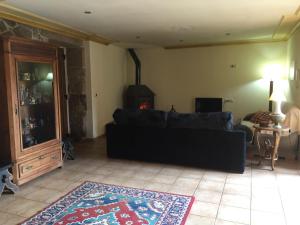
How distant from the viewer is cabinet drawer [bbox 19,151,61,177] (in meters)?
3.21

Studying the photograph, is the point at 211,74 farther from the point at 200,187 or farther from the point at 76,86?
the point at 200,187

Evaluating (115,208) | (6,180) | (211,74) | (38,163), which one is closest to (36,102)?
(38,163)

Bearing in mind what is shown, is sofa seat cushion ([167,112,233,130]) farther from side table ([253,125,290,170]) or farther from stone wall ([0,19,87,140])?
stone wall ([0,19,87,140])

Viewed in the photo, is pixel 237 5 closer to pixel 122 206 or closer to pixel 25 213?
pixel 122 206

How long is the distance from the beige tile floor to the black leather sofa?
0.16 metres

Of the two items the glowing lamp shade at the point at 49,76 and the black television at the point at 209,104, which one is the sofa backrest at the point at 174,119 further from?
the black television at the point at 209,104

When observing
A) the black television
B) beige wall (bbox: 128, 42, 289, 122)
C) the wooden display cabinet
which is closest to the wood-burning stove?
beige wall (bbox: 128, 42, 289, 122)

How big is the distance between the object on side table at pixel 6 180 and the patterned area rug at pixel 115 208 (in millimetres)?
678

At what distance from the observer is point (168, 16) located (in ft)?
13.1

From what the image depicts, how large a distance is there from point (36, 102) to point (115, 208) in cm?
198

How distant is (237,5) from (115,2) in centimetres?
170

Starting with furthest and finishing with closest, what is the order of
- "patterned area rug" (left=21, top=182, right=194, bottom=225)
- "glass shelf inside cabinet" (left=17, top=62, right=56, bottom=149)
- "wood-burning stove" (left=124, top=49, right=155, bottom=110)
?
1. "wood-burning stove" (left=124, top=49, right=155, bottom=110)
2. "glass shelf inside cabinet" (left=17, top=62, right=56, bottom=149)
3. "patterned area rug" (left=21, top=182, right=194, bottom=225)

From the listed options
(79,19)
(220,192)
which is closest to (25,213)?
(220,192)

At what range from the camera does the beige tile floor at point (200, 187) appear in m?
2.53
